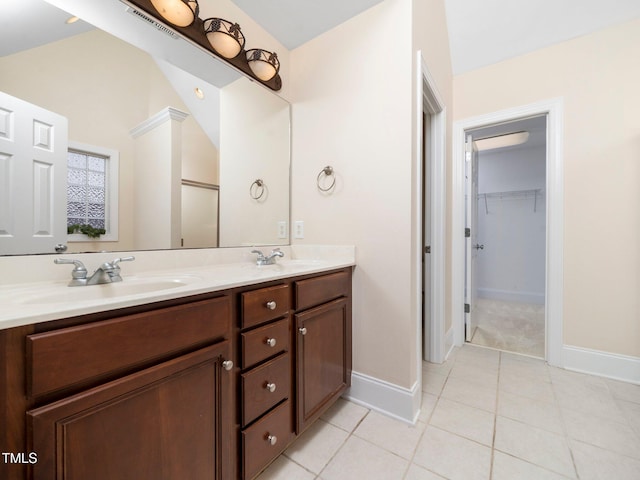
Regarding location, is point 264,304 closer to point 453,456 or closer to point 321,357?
point 321,357

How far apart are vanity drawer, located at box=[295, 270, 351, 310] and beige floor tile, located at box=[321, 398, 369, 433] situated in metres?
0.66

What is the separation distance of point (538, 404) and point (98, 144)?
263 cm

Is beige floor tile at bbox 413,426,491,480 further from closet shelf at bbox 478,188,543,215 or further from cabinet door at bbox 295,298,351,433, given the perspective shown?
closet shelf at bbox 478,188,543,215

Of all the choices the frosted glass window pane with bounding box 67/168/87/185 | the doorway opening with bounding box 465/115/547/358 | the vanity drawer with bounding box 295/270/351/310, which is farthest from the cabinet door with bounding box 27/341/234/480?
the doorway opening with bounding box 465/115/547/358

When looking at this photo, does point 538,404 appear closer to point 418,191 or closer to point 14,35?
point 418,191

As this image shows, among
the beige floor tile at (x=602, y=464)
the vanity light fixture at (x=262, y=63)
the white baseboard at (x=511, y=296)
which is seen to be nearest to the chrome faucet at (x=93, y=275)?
the vanity light fixture at (x=262, y=63)

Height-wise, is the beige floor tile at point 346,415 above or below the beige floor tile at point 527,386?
below

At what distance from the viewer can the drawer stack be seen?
0.94 m

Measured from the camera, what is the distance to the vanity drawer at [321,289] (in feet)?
3.86

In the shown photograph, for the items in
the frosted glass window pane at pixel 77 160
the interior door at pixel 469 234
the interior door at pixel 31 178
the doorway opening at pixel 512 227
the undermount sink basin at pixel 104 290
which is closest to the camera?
the undermount sink basin at pixel 104 290

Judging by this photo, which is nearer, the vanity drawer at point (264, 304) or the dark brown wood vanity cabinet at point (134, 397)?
the dark brown wood vanity cabinet at point (134, 397)

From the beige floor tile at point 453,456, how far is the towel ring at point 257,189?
1632mm

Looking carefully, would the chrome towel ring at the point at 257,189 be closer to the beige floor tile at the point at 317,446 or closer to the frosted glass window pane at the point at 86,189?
the frosted glass window pane at the point at 86,189

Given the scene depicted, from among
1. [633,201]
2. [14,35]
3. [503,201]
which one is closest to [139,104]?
[14,35]
